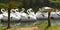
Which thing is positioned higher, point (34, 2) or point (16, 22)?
point (34, 2)

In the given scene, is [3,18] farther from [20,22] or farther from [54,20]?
[54,20]

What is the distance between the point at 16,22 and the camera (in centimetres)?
1811

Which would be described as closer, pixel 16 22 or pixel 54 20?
pixel 16 22

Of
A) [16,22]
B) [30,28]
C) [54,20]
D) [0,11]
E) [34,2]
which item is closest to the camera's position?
[30,28]

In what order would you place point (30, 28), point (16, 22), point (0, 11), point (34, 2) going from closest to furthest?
1. point (30, 28)
2. point (16, 22)
3. point (0, 11)
4. point (34, 2)

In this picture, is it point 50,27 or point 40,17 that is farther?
point 40,17

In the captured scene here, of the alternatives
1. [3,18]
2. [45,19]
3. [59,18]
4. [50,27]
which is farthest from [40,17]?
[50,27]

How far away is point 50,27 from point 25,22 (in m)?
3.52

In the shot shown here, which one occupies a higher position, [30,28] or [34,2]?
[34,2]

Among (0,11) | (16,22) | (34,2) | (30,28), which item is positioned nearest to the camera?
(30,28)

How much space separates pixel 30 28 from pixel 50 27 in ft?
4.30

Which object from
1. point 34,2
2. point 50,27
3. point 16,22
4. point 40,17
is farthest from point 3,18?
point 34,2

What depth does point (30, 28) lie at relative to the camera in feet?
48.2

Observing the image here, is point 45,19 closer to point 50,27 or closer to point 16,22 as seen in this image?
point 16,22
